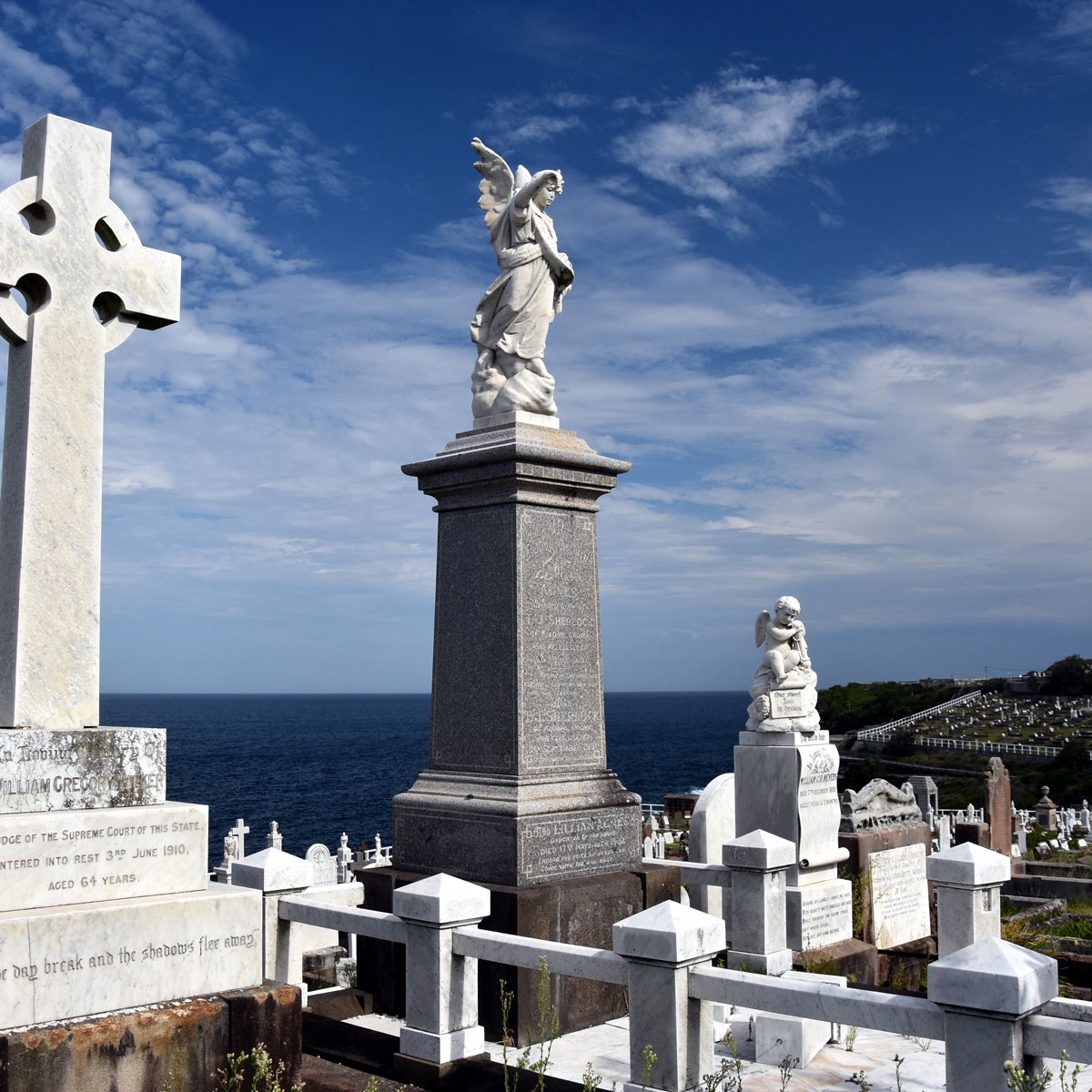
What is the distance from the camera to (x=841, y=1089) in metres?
6.60

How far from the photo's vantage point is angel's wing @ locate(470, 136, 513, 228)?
922cm

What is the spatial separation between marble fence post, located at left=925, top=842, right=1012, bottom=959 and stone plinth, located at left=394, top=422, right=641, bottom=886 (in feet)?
7.37

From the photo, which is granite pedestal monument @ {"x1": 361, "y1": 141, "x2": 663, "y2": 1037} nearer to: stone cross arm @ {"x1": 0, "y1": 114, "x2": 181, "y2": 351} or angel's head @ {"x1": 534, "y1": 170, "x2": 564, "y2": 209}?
angel's head @ {"x1": 534, "y1": 170, "x2": 564, "y2": 209}

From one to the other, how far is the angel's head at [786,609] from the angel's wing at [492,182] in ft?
16.0

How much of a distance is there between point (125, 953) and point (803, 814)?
749cm

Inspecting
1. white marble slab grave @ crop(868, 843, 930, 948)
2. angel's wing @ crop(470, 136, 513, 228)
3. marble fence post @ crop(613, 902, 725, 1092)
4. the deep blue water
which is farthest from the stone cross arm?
the deep blue water

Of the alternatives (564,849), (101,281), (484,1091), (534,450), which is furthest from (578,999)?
(101,281)

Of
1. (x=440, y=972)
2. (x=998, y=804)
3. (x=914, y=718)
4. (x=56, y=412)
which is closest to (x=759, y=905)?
(x=440, y=972)

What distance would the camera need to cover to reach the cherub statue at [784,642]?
37.8 feet

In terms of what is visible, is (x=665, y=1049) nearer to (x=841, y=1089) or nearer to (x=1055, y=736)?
(x=841, y=1089)

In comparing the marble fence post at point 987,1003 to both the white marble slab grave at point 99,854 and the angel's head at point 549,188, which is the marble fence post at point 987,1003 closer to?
the white marble slab grave at point 99,854

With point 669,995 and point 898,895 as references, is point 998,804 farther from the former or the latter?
point 669,995

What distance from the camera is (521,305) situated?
880 centimetres

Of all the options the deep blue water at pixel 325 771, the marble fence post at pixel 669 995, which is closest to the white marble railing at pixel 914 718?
the deep blue water at pixel 325 771
